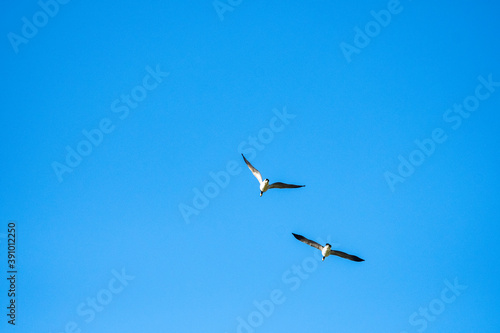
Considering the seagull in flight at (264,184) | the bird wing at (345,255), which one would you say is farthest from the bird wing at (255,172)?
the bird wing at (345,255)

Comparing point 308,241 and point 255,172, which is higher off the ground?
point 255,172

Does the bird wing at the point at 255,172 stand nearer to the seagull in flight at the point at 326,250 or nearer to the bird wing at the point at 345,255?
the seagull in flight at the point at 326,250

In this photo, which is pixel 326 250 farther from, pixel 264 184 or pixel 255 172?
pixel 255 172

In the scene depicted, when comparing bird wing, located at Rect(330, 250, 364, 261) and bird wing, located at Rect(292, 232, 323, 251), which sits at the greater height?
bird wing, located at Rect(292, 232, 323, 251)

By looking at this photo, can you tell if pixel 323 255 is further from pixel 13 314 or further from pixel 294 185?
pixel 13 314

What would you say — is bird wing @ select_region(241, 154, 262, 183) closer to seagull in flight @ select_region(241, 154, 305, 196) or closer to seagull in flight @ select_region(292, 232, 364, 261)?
seagull in flight @ select_region(241, 154, 305, 196)

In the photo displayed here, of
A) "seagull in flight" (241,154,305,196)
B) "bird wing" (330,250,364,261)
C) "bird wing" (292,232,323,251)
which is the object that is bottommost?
"bird wing" (330,250,364,261)

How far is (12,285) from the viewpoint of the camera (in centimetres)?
3234

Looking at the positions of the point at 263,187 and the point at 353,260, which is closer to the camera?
the point at 263,187

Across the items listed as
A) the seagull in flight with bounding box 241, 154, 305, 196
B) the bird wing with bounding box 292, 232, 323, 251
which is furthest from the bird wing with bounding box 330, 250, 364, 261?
the seagull in flight with bounding box 241, 154, 305, 196

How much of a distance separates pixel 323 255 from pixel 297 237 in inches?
79.0

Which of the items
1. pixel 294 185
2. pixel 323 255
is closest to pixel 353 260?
pixel 323 255

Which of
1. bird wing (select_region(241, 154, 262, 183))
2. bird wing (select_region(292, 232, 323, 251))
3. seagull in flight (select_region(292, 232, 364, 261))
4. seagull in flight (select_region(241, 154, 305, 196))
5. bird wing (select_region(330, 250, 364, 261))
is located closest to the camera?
seagull in flight (select_region(241, 154, 305, 196))

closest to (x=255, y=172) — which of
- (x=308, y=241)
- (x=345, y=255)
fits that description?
(x=308, y=241)
